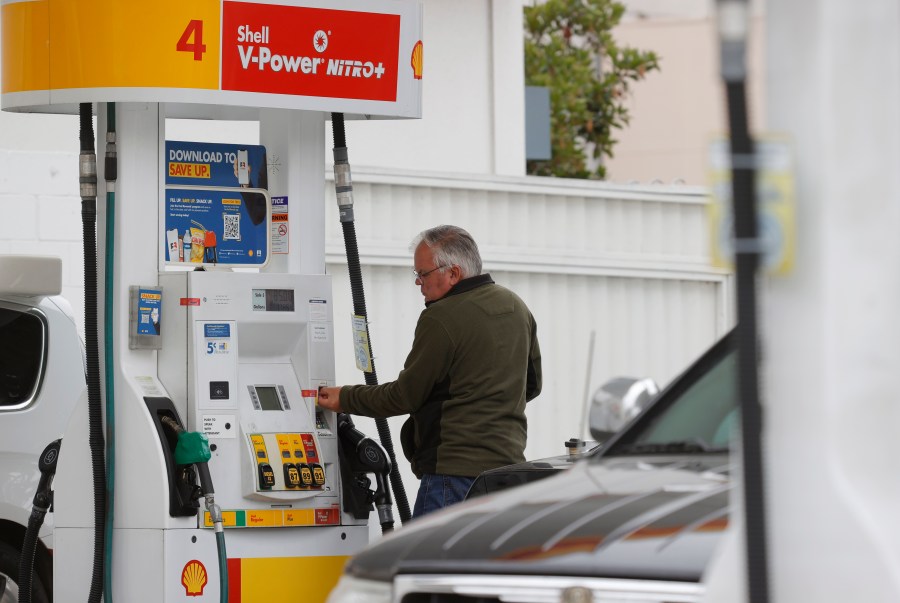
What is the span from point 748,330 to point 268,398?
4.06m

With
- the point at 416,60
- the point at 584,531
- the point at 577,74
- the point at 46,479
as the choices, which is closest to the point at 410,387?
the point at 416,60

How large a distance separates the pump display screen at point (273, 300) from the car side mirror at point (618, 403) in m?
2.31

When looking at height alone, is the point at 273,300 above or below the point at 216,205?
below

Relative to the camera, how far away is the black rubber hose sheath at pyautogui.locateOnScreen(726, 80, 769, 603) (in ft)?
7.55

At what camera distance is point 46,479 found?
6148 mm

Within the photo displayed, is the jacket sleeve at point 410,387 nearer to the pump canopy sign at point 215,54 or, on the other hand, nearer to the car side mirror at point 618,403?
the pump canopy sign at point 215,54

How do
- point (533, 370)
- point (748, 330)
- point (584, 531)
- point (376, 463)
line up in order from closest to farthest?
point (748, 330)
point (584, 531)
point (376, 463)
point (533, 370)

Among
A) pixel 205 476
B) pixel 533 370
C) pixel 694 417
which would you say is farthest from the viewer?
pixel 533 370

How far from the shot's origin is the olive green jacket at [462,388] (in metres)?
6.19

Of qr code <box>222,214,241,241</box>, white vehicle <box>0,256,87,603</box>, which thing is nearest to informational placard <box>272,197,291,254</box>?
qr code <box>222,214,241,241</box>

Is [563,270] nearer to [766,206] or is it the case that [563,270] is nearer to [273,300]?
[273,300]

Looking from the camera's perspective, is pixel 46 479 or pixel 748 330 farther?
pixel 46 479

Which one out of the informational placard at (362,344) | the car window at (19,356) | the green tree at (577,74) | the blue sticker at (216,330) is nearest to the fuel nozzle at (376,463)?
the informational placard at (362,344)

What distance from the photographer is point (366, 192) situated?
11.0 m
